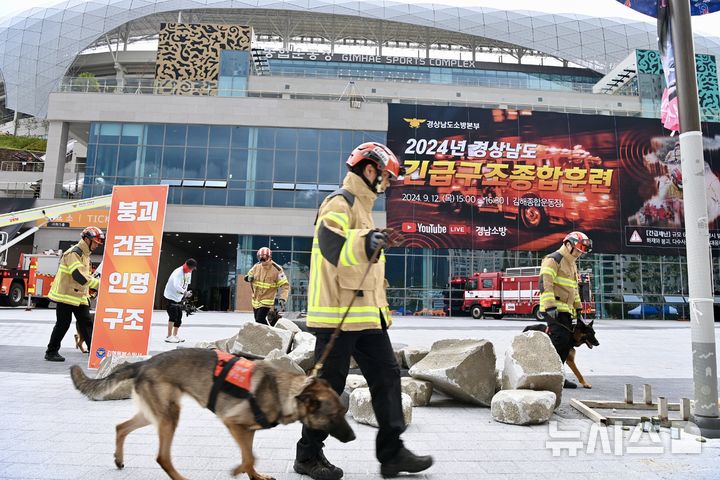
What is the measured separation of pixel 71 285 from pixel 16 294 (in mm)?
18200

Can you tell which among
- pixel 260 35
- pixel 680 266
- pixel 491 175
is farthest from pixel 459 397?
pixel 260 35

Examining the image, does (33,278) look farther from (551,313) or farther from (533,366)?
(533,366)

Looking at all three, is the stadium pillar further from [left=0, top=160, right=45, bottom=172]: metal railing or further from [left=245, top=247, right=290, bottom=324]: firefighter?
[left=245, top=247, right=290, bottom=324]: firefighter

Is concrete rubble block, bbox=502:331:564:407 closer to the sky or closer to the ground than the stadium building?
closer to the ground

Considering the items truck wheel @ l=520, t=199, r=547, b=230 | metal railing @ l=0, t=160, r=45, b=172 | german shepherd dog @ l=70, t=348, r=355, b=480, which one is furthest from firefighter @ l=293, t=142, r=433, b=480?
metal railing @ l=0, t=160, r=45, b=172

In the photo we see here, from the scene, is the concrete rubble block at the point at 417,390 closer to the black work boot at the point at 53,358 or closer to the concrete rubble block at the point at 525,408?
the concrete rubble block at the point at 525,408

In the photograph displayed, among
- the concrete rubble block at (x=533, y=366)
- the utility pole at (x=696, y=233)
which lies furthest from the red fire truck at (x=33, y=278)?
the utility pole at (x=696, y=233)

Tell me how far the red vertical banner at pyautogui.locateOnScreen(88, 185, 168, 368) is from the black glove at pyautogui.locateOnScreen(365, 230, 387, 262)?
487 cm

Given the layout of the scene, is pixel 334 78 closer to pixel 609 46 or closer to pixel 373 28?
pixel 373 28

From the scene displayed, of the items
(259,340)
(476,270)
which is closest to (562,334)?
(259,340)

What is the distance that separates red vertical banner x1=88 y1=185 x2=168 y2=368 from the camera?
258 inches

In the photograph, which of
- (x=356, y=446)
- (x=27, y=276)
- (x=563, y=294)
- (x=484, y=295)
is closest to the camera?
(x=356, y=446)

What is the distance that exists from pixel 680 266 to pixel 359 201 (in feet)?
105

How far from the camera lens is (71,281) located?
7.27 metres
